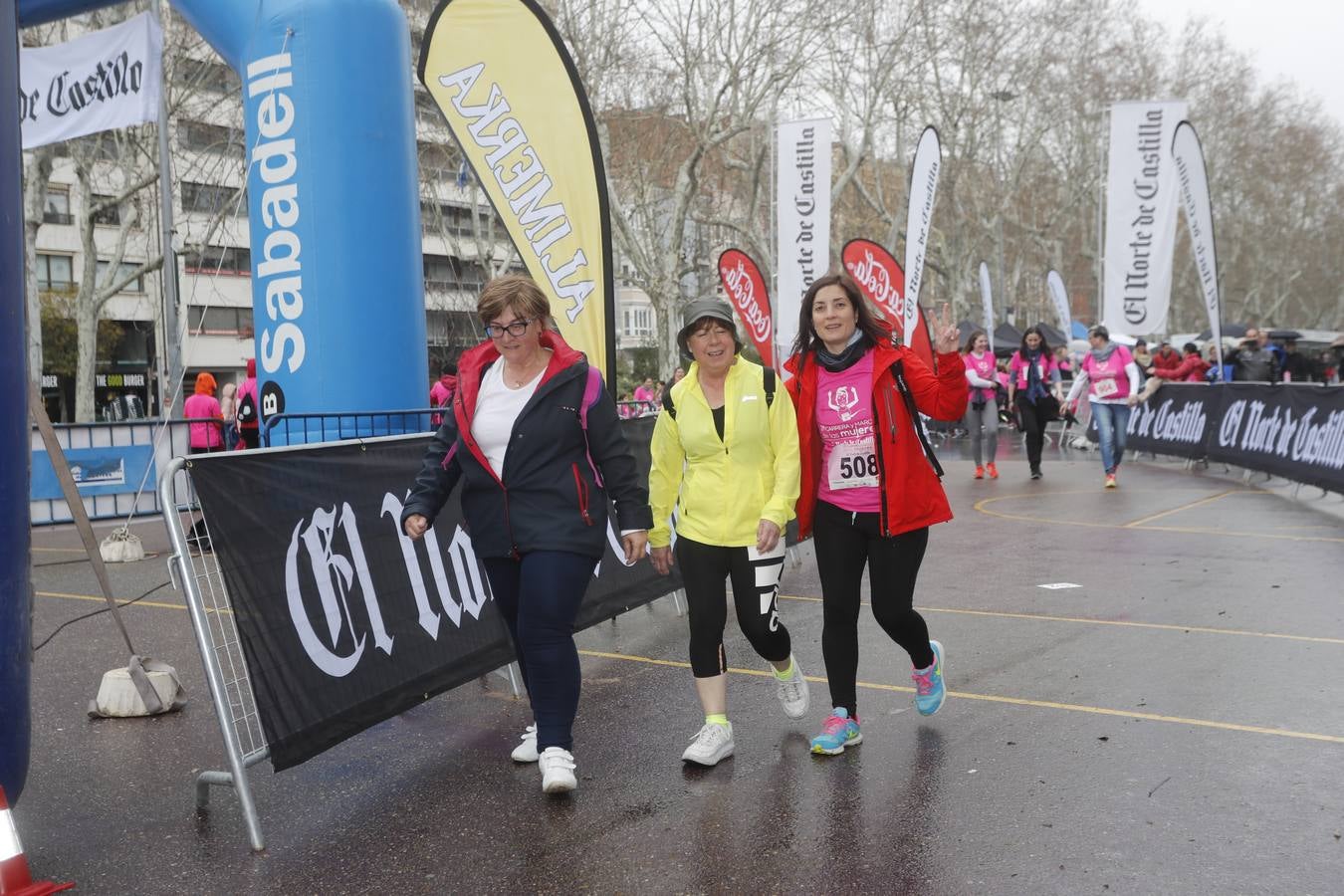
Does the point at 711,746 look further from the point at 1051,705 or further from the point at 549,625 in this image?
the point at 1051,705

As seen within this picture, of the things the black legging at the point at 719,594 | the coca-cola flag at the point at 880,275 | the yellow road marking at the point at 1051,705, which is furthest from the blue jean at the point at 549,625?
the coca-cola flag at the point at 880,275

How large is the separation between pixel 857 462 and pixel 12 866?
3.02m

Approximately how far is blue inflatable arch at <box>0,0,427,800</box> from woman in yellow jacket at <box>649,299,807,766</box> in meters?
4.43

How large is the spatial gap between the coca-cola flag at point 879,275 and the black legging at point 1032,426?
8.66 ft

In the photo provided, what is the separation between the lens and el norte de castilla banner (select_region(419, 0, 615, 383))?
7703mm

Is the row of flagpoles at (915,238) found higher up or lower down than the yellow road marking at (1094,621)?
higher up

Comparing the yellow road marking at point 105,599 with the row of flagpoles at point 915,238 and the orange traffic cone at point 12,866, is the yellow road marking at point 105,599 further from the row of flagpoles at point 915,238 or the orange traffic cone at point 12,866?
the row of flagpoles at point 915,238

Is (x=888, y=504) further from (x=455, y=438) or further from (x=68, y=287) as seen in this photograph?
(x=68, y=287)

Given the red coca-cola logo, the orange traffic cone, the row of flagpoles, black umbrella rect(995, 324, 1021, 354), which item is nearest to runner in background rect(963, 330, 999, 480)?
the row of flagpoles

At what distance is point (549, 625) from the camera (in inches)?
166

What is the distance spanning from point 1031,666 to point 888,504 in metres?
1.85

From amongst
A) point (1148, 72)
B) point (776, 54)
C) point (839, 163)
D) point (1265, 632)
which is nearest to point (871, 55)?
point (776, 54)

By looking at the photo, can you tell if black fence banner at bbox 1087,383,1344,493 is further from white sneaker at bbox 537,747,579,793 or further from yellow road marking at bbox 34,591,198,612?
yellow road marking at bbox 34,591,198,612

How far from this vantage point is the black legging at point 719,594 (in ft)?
14.8
